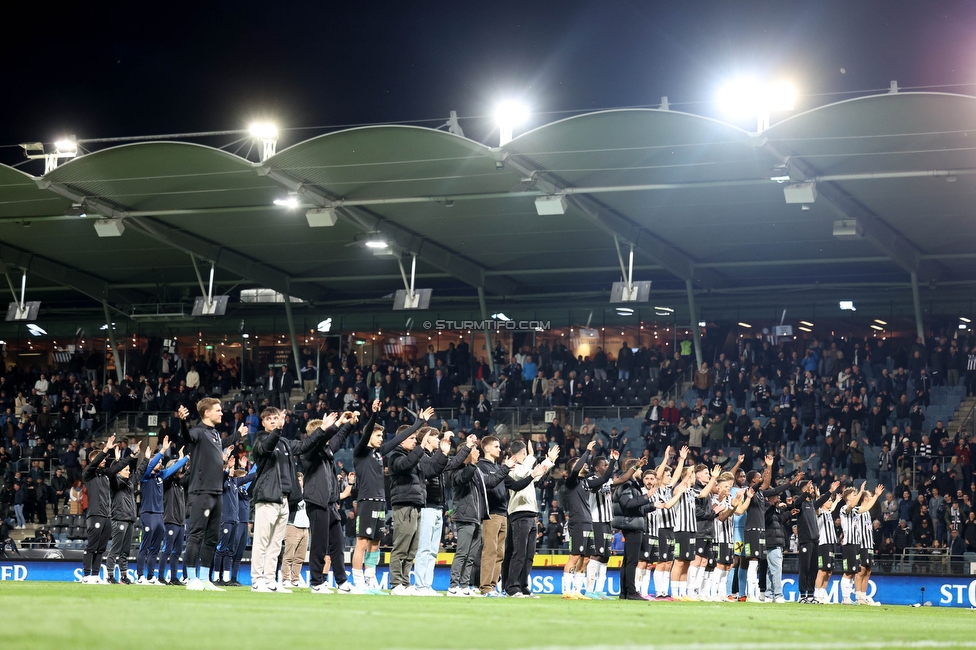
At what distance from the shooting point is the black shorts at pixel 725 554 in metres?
19.1

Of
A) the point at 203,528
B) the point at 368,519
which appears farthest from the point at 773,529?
the point at 203,528

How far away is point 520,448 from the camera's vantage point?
15.1 metres

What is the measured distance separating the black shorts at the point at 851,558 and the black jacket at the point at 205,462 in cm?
1226

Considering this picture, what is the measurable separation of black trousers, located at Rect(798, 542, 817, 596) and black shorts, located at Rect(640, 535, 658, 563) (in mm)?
3237

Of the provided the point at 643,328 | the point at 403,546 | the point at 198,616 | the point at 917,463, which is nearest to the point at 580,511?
the point at 403,546

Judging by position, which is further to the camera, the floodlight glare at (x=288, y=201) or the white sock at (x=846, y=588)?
the floodlight glare at (x=288, y=201)

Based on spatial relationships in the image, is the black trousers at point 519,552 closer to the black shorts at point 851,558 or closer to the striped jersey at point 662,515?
the striped jersey at point 662,515

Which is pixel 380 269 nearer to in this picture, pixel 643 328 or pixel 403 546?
pixel 643 328

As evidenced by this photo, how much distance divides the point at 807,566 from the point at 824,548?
42 centimetres

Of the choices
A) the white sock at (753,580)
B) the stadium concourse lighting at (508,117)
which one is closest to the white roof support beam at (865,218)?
the stadium concourse lighting at (508,117)

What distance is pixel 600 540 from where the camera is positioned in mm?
16469

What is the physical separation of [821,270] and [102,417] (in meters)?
23.5

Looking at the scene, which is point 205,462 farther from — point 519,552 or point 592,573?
point 592,573

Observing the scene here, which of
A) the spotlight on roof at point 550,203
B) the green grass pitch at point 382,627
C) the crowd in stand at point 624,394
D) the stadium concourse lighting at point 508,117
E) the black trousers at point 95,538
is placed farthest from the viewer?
the crowd in stand at point 624,394
